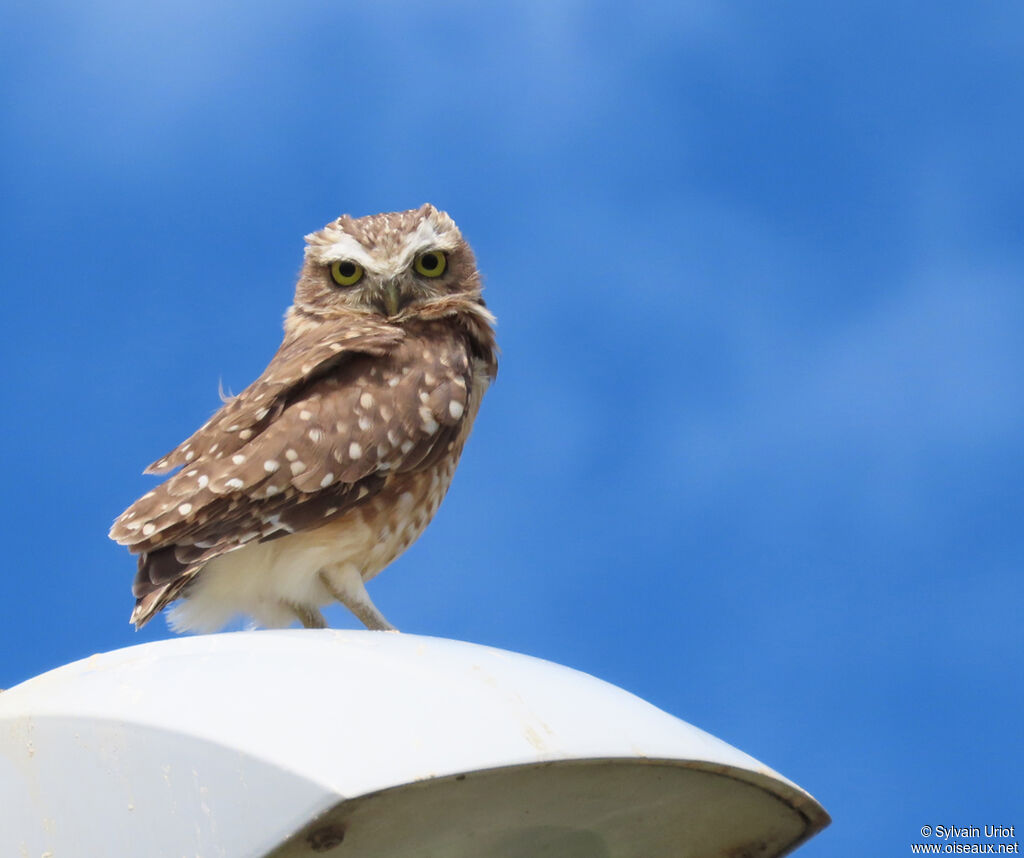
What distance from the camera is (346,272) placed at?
217 inches

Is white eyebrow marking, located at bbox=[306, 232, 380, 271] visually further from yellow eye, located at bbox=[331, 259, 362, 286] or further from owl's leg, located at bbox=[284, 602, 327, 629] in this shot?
owl's leg, located at bbox=[284, 602, 327, 629]

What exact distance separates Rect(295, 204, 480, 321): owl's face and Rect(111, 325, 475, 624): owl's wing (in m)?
0.50

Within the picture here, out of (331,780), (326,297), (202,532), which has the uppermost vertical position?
(326,297)

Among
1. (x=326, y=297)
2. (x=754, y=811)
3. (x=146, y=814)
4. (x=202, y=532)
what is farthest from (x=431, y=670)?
(x=326, y=297)

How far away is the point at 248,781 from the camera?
2.20 m

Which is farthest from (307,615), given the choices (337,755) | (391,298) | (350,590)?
(337,755)

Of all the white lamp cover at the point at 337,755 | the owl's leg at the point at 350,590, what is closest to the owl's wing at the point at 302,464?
the owl's leg at the point at 350,590

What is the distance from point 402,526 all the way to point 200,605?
761 mm

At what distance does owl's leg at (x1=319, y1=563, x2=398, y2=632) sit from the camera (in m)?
4.61

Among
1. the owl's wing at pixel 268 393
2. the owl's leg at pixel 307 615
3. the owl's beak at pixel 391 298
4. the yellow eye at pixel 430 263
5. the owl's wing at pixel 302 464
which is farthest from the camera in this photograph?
the yellow eye at pixel 430 263

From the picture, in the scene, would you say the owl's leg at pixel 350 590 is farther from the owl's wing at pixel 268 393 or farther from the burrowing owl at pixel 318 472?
the owl's wing at pixel 268 393

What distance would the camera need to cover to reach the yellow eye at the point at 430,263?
17.8 ft

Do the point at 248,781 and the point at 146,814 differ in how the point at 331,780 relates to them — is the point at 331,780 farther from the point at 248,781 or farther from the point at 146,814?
the point at 146,814

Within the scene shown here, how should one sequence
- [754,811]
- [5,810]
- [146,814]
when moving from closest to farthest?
[146,814] → [5,810] → [754,811]
